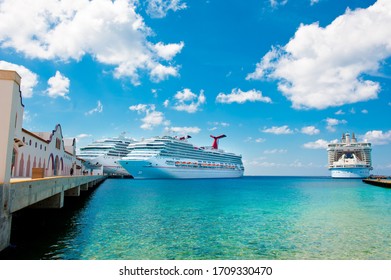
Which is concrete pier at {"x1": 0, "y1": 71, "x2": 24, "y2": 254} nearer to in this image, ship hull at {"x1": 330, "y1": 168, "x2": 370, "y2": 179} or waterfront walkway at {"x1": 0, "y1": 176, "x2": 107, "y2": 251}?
waterfront walkway at {"x1": 0, "y1": 176, "x2": 107, "y2": 251}

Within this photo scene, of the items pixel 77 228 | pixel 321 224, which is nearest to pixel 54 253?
pixel 77 228

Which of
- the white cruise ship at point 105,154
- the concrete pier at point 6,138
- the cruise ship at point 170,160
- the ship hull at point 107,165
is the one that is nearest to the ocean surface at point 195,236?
the concrete pier at point 6,138

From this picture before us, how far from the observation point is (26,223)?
603 inches

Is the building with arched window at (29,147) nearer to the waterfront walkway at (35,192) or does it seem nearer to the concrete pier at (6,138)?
the concrete pier at (6,138)

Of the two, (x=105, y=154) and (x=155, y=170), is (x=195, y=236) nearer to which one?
(x=155, y=170)

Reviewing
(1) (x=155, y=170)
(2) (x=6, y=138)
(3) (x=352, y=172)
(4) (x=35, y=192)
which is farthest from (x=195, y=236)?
(3) (x=352, y=172)

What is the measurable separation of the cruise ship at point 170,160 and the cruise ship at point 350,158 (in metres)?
50.5

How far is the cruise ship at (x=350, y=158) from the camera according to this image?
109 m

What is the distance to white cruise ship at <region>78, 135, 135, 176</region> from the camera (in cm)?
8912

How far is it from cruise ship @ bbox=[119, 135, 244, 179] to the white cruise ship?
12.1 meters

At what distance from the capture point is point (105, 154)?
9056cm

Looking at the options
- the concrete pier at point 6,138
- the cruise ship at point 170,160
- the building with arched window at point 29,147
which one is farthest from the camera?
the cruise ship at point 170,160

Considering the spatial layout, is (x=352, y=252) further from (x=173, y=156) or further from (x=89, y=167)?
(x=89, y=167)

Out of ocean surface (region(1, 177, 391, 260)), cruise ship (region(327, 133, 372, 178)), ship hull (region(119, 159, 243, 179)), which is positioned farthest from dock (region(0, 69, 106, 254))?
cruise ship (region(327, 133, 372, 178))
